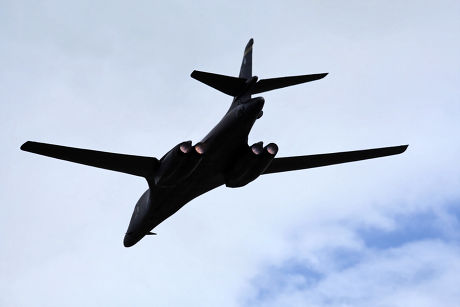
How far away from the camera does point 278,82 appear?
60.8 feet

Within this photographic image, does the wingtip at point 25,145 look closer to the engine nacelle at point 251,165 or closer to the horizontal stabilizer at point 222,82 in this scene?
the horizontal stabilizer at point 222,82

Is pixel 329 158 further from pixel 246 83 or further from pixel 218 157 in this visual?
pixel 246 83

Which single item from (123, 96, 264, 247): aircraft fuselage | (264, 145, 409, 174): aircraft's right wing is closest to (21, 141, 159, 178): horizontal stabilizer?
(123, 96, 264, 247): aircraft fuselage

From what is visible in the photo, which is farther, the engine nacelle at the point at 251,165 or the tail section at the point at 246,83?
the engine nacelle at the point at 251,165

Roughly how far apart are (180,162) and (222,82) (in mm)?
2861

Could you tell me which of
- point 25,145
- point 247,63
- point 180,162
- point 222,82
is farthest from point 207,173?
point 25,145

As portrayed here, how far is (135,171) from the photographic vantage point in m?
20.7

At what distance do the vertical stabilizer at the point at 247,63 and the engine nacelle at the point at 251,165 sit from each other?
11.8 ft

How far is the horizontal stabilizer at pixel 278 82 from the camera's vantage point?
1798 centimetres

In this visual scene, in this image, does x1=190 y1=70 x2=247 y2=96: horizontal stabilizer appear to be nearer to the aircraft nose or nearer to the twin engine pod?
the twin engine pod

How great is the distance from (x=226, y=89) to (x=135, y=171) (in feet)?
15.3

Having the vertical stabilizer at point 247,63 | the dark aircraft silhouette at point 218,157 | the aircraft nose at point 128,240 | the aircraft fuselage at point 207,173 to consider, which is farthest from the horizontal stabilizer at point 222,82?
the aircraft nose at point 128,240

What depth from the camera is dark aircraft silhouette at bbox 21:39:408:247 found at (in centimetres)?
1831

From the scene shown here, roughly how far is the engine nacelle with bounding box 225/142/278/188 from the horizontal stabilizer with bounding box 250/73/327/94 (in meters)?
1.83
